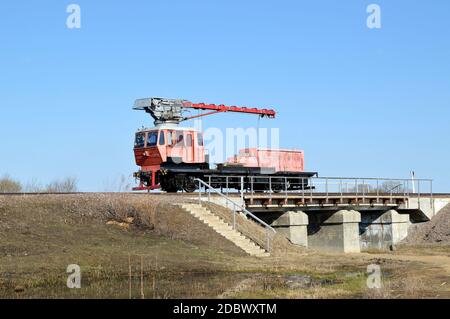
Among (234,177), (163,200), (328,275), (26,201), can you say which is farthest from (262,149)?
(328,275)

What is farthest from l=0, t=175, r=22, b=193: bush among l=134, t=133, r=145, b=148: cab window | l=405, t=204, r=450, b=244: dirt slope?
l=405, t=204, r=450, b=244: dirt slope

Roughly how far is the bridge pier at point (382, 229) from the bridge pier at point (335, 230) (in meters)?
4.41

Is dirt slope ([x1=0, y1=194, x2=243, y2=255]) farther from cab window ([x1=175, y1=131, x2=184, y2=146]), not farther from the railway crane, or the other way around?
cab window ([x1=175, y1=131, x2=184, y2=146])

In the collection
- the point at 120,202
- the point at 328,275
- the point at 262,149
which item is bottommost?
the point at 328,275

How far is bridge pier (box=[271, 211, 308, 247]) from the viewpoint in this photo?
3088 cm

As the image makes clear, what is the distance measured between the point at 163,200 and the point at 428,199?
22397 mm

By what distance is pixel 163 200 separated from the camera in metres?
26.0

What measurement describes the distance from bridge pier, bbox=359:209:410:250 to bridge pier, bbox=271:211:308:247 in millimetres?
9177

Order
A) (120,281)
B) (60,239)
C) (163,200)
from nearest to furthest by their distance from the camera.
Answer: (120,281) → (60,239) → (163,200)

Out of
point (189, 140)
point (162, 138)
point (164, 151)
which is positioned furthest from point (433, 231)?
point (162, 138)

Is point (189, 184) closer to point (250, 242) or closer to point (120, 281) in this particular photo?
point (250, 242)

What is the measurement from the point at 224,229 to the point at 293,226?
7267 mm

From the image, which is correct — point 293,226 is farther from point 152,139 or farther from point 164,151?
point 152,139

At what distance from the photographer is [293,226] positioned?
31.0 meters
